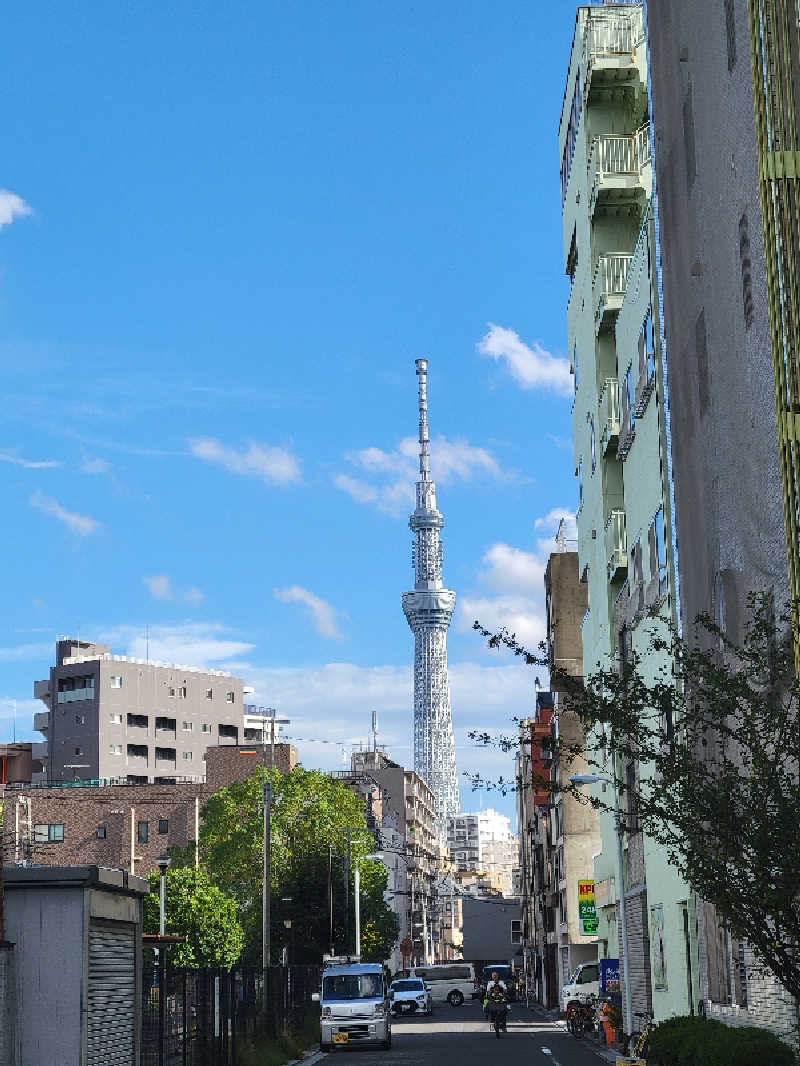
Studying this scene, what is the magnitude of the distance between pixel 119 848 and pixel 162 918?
5094 cm

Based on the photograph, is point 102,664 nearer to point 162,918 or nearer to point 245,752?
point 245,752

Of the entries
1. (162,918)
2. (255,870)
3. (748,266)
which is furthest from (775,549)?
(255,870)

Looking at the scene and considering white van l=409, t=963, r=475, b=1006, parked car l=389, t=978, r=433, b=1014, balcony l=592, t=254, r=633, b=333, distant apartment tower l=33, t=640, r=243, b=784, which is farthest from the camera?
distant apartment tower l=33, t=640, r=243, b=784

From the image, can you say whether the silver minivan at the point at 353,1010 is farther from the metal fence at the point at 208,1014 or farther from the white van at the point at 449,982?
the white van at the point at 449,982

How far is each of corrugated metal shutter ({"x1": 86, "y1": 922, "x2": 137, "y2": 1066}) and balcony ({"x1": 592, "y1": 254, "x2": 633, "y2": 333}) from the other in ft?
107

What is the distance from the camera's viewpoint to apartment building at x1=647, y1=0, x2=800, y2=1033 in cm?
2322

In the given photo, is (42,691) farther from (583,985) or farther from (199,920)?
(583,985)

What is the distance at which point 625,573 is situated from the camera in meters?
46.5

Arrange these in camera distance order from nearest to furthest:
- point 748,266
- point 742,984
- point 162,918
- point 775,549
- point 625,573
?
1. point 775,549
2. point 748,266
3. point 742,984
4. point 625,573
5. point 162,918

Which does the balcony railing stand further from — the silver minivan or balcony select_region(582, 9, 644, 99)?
the silver minivan

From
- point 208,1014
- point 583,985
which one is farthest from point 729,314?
point 583,985

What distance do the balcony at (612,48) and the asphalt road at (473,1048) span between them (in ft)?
93.6

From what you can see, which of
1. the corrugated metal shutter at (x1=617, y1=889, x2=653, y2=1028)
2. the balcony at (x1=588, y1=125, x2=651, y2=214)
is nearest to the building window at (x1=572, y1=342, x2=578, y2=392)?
the balcony at (x1=588, y1=125, x2=651, y2=214)

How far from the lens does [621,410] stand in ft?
144
